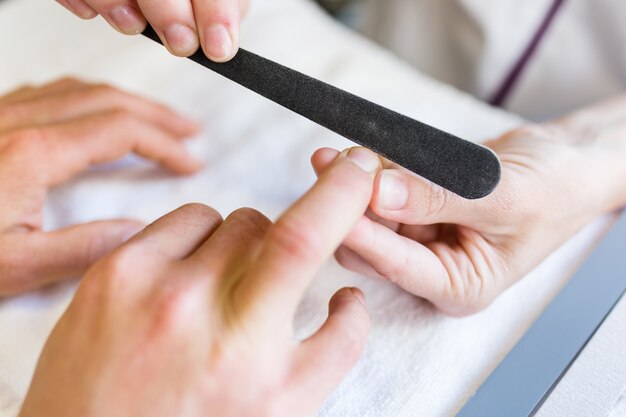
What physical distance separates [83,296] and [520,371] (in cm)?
27

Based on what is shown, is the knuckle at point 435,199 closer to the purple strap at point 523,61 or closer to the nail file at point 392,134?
the nail file at point 392,134

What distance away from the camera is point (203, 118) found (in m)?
0.59

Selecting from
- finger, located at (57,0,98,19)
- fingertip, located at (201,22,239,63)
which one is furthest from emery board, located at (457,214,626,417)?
finger, located at (57,0,98,19)

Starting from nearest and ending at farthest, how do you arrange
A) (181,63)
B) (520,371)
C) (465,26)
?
(520,371) < (181,63) < (465,26)

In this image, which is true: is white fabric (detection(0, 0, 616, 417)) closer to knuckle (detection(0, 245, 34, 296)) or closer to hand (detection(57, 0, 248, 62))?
knuckle (detection(0, 245, 34, 296))

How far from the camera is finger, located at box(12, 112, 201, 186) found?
48cm

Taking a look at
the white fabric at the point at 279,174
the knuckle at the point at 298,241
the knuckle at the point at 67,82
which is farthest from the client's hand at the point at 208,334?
the knuckle at the point at 67,82

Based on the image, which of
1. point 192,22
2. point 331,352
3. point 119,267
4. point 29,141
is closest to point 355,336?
point 331,352

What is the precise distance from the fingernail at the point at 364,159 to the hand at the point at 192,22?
0.12 m

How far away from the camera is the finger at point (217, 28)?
0.37 metres

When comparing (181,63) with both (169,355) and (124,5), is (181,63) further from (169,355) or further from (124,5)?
(169,355)

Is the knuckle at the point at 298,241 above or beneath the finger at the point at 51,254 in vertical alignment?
above

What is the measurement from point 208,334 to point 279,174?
0.27 meters

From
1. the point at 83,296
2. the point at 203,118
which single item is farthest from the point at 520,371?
the point at 203,118
